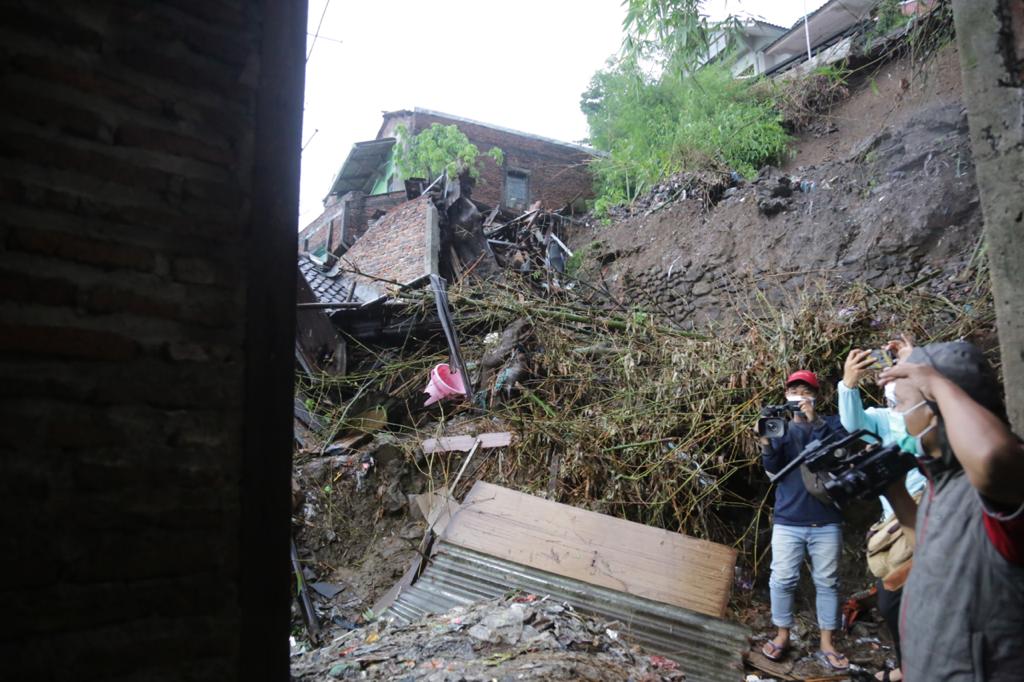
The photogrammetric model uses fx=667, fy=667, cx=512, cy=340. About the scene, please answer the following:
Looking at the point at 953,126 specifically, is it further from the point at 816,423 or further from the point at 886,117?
the point at 816,423

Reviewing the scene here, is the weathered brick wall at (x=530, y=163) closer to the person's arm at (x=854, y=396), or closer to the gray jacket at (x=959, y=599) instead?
the person's arm at (x=854, y=396)

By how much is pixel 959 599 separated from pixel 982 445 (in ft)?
1.44

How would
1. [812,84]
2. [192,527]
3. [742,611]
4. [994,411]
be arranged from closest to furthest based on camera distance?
1. [192,527]
2. [994,411]
3. [742,611]
4. [812,84]

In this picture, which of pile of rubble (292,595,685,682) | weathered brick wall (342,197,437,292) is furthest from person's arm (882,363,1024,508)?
weathered brick wall (342,197,437,292)

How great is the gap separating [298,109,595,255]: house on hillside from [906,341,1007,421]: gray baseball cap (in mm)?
17910

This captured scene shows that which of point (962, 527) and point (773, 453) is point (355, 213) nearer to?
point (773, 453)

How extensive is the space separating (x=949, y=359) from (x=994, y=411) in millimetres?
185

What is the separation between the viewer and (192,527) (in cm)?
164

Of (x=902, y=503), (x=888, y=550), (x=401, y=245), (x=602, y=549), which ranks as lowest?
(x=602, y=549)

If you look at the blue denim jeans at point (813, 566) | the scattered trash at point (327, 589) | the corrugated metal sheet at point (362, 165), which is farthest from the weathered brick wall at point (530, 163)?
the blue denim jeans at point (813, 566)

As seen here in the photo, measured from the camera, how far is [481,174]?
21266mm

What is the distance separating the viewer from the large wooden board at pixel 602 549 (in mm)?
4410

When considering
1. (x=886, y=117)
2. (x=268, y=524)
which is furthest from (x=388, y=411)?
(x=886, y=117)

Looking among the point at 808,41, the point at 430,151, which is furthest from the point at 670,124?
the point at 430,151
